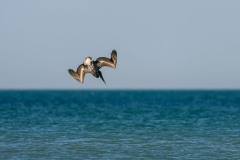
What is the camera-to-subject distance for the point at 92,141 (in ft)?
107

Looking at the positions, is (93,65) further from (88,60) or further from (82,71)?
(82,71)

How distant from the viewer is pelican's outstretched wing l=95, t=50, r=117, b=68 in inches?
880

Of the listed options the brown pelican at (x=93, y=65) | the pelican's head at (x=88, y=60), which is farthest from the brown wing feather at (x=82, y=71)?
the pelican's head at (x=88, y=60)

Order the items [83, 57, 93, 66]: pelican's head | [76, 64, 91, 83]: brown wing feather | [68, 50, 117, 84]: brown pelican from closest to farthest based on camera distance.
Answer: [83, 57, 93, 66]: pelican's head → [68, 50, 117, 84]: brown pelican → [76, 64, 91, 83]: brown wing feather

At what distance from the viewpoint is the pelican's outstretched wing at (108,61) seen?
73.3 ft

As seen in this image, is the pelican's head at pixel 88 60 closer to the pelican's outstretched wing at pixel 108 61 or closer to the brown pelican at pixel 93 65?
the brown pelican at pixel 93 65

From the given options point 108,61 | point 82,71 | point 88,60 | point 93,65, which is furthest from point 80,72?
point 108,61

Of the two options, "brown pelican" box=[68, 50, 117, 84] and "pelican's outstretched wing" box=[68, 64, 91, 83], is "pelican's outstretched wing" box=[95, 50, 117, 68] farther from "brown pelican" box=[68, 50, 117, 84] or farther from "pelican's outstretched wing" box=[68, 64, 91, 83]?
"pelican's outstretched wing" box=[68, 64, 91, 83]

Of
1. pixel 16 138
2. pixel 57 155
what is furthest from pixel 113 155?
pixel 16 138

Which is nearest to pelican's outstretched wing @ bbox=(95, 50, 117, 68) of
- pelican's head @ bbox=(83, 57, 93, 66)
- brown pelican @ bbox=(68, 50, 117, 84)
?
brown pelican @ bbox=(68, 50, 117, 84)

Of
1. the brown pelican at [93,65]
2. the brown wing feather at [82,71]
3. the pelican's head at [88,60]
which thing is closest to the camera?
the pelican's head at [88,60]

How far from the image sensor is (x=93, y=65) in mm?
22281

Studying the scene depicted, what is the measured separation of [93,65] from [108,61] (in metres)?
0.61

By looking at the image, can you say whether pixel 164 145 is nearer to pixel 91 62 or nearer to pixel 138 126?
pixel 91 62
